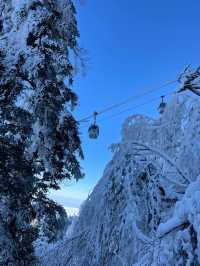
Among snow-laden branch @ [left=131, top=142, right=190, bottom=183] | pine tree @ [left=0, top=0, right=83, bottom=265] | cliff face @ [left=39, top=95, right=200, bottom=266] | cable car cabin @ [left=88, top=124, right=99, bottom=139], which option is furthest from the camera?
cable car cabin @ [left=88, top=124, right=99, bottom=139]

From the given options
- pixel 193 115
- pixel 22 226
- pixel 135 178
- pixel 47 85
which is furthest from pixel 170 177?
pixel 22 226

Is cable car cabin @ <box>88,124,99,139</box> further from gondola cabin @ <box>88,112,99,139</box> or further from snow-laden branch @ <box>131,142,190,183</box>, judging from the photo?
snow-laden branch @ <box>131,142,190,183</box>

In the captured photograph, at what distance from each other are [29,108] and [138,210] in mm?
4767

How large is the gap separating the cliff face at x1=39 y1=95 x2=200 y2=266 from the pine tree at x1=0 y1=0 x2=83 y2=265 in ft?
11.9

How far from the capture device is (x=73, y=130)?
25.3 feet

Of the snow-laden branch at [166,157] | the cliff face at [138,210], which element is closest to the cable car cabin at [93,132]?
the cliff face at [138,210]

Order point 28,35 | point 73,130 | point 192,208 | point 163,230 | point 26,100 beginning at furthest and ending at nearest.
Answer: point 73,130 < point 26,100 < point 28,35 < point 163,230 < point 192,208

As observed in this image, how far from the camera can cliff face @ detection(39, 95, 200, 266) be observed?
2.08 metres

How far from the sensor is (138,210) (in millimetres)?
2854

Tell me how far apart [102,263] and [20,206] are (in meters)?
5.02

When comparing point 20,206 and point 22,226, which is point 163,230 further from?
point 22,226

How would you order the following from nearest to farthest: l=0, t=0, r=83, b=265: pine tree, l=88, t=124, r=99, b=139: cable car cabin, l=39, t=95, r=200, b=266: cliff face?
l=39, t=95, r=200, b=266: cliff face → l=0, t=0, r=83, b=265: pine tree → l=88, t=124, r=99, b=139: cable car cabin

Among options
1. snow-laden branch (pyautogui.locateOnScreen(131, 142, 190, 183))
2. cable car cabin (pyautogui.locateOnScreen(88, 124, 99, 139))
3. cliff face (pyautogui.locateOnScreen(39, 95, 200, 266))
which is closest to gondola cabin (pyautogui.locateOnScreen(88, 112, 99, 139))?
cable car cabin (pyautogui.locateOnScreen(88, 124, 99, 139))

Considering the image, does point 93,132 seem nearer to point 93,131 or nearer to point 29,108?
point 93,131
